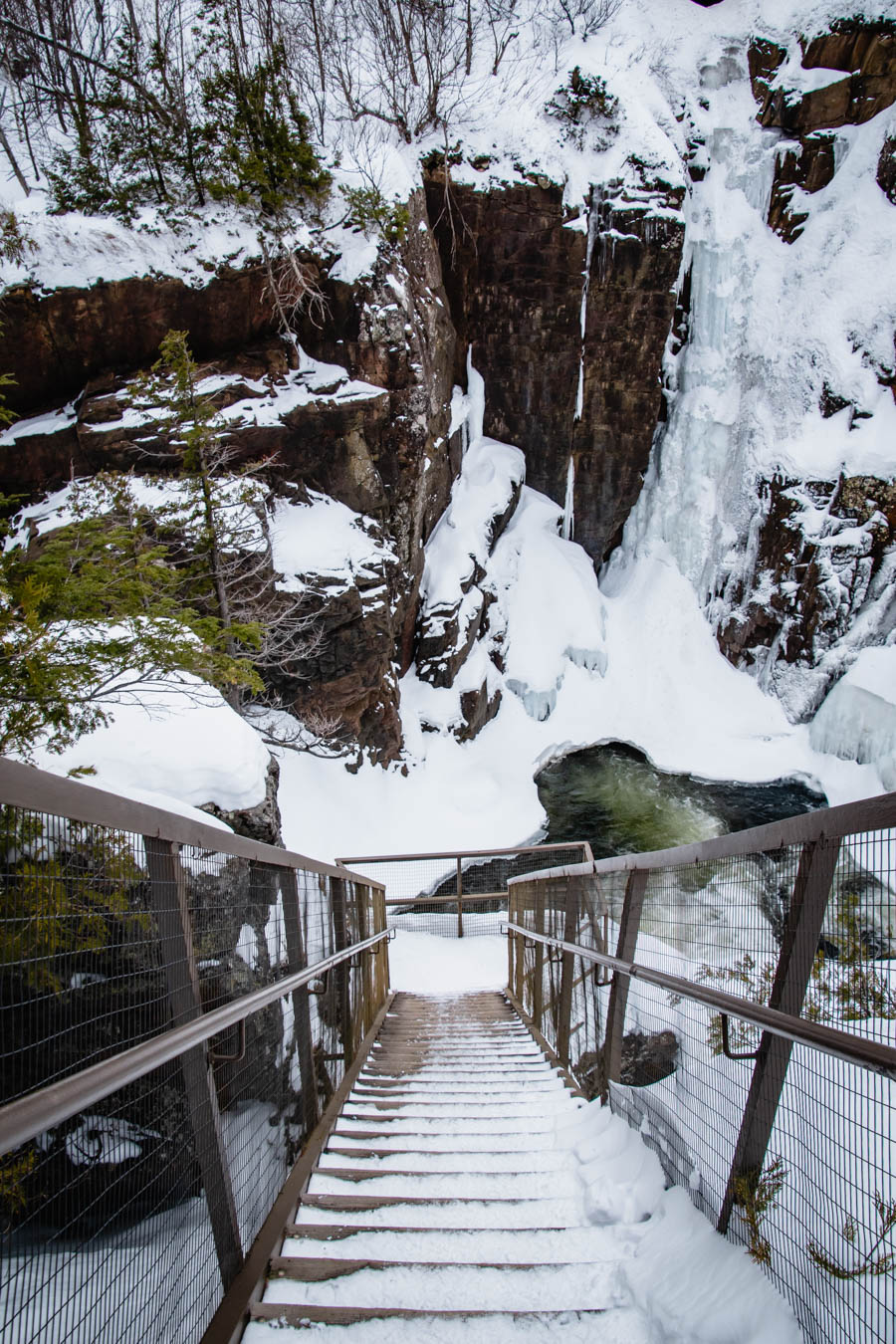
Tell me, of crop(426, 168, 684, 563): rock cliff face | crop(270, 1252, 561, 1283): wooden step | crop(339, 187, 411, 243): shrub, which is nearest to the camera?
crop(270, 1252, 561, 1283): wooden step

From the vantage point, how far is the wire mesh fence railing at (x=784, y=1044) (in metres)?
1.36

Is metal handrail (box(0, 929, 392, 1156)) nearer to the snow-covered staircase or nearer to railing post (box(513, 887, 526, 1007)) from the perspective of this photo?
the snow-covered staircase

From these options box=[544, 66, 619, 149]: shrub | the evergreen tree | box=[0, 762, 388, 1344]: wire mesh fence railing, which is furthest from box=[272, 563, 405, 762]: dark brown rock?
box=[544, 66, 619, 149]: shrub

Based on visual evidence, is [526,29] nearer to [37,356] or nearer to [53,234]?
[53,234]

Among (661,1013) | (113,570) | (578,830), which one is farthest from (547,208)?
(661,1013)

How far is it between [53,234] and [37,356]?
2135 millimetres

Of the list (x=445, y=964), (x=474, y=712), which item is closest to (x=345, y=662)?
(x=474, y=712)

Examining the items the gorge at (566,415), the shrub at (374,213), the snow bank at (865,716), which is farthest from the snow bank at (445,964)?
the shrub at (374,213)

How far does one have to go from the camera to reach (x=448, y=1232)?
209 cm

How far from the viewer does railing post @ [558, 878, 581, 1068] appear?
12.6 ft

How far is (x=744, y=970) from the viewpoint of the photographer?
196 centimetres

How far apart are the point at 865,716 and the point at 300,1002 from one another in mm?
16684

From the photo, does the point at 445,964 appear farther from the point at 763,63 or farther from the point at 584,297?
the point at 763,63

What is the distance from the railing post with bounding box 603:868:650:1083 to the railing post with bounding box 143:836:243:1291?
1.61 m
